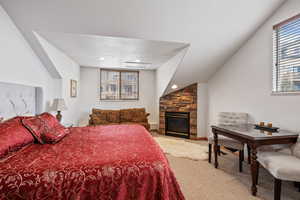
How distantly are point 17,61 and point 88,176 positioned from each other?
2.37m

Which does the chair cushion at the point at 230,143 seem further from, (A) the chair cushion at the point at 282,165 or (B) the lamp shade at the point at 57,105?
(B) the lamp shade at the point at 57,105

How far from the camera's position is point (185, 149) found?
143 inches

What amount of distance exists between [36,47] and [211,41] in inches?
130

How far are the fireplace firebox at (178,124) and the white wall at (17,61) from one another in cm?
353

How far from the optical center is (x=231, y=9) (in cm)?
236

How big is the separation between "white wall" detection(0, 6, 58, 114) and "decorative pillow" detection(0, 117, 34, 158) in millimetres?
855

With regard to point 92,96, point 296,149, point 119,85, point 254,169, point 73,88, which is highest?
point 119,85

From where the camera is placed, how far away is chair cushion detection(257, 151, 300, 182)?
164cm

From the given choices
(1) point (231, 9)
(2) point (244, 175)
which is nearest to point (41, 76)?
(1) point (231, 9)

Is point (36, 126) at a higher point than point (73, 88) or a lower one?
lower

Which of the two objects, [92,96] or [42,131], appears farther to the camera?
[92,96]

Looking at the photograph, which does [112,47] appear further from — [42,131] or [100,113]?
[100,113]

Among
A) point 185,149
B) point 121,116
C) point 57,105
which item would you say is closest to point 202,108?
point 185,149

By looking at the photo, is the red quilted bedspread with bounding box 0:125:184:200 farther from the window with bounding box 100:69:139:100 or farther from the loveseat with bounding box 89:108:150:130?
the window with bounding box 100:69:139:100
